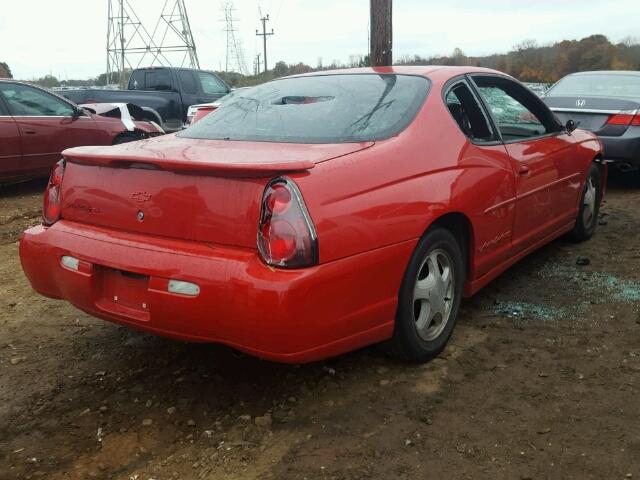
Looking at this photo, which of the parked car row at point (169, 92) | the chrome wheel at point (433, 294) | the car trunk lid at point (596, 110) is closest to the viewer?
the chrome wheel at point (433, 294)

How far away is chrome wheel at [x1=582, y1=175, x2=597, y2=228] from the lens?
16.5ft

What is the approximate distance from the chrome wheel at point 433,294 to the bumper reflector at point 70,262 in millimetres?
1527

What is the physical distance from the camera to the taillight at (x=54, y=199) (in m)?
3.09

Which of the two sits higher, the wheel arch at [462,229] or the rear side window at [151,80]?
the rear side window at [151,80]

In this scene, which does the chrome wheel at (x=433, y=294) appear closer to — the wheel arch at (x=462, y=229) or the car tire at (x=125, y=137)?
the wheel arch at (x=462, y=229)

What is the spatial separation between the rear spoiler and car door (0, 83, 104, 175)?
18.2 ft

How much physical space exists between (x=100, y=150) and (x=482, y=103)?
215cm

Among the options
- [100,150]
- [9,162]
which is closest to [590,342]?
[100,150]

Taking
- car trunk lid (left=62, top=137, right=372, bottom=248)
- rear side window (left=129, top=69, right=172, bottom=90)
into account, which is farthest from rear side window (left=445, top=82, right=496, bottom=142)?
rear side window (left=129, top=69, right=172, bottom=90)

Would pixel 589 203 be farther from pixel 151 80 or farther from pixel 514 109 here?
pixel 151 80

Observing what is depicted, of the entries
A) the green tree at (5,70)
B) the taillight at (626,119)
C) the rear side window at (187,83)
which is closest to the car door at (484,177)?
the taillight at (626,119)

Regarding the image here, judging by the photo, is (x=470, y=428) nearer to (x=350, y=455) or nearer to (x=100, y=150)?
(x=350, y=455)

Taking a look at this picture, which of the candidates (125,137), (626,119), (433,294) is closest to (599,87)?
(626,119)

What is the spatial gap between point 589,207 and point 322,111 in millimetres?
2887
